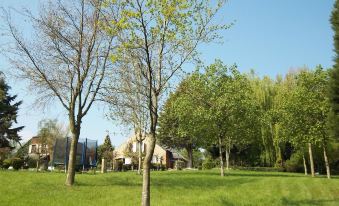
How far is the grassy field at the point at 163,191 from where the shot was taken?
17922 millimetres

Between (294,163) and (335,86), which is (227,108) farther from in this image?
(294,163)

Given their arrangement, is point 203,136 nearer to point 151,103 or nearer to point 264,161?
Result: point 264,161

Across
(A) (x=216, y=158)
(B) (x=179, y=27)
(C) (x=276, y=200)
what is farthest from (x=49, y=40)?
(A) (x=216, y=158)

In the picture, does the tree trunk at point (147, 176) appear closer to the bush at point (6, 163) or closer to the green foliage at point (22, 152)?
the bush at point (6, 163)

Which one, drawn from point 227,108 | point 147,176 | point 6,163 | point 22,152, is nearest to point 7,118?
point 22,152

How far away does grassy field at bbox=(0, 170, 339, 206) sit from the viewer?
17.9 metres

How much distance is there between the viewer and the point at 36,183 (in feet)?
68.0

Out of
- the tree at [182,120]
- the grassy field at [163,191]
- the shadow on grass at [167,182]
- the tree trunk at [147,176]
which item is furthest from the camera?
the shadow on grass at [167,182]

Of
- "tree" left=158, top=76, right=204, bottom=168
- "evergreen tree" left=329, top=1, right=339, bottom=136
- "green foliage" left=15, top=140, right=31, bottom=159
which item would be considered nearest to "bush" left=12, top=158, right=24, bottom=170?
"green foliage" left=15, top=140, right=31, bottom=159

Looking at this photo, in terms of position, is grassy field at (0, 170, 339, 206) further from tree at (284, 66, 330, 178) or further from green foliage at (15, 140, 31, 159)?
green foliage at (15, 140, 31, 159)

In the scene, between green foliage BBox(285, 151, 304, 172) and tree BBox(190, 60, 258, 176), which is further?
green foliage BBox(285, 151, 304, 172)

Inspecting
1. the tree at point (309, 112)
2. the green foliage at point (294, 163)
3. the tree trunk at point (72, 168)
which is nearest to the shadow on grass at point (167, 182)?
the tree trunk at point (72, 168)

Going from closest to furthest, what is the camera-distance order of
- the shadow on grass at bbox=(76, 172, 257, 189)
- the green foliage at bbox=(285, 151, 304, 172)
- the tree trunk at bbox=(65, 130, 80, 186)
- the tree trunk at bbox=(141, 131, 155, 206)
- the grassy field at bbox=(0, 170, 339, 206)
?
1. the tree trunk at bbox=(141, 131, 155, 206)
2. the grassy field at bbox=(0, 170, 339, 206)
3. the tree trunk at bbox=(65, 130, 80, 186)
4. the shadow on grass at bbox=(76, 172, 257, 189)
5. the green foliage at bbox=(285, 151, 304, 172)

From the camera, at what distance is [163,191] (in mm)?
20625
